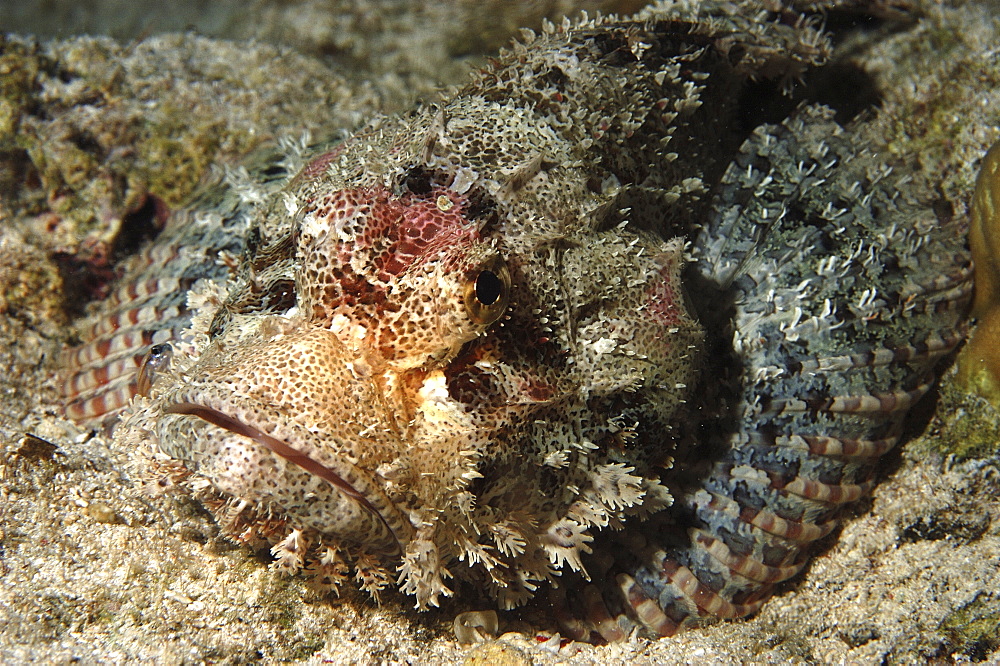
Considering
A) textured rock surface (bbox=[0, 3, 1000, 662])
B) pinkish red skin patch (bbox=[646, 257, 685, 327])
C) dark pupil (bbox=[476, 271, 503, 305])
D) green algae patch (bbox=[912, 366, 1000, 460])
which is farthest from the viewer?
green algae patch (bbox=[912, 366, 1000, 460])

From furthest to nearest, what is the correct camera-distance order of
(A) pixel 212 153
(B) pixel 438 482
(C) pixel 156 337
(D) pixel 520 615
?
(A) pixel 212 153
(C) pixel 156 337
(D) pixel 520 615
(B) pixel 438 482

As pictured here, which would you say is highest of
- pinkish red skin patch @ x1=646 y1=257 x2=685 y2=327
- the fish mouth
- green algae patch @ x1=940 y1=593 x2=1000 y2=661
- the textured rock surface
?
pinkish red skin patch @ x1=646 y1=257 x2=685 y2=327

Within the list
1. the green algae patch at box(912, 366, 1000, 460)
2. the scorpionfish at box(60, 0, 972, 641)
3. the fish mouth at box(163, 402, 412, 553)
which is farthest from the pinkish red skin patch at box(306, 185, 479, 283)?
the green algae patch at box(912, 366, 1000, 460)

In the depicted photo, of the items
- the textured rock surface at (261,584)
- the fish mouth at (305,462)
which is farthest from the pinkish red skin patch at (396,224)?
the textured rock surface at (261,584)

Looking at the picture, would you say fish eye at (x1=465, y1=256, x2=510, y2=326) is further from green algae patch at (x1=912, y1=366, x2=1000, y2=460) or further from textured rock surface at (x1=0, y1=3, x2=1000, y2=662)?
green algae patch at (x1=912, y1=366, x2=1000, y2=460)

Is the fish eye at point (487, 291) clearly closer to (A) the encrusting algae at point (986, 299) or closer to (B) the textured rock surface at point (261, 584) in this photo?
(B) the textured rock surface at point (261, 584)

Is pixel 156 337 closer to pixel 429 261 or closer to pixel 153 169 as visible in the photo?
pixel 153 169

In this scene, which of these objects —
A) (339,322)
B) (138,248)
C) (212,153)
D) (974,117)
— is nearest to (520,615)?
(339,322)
